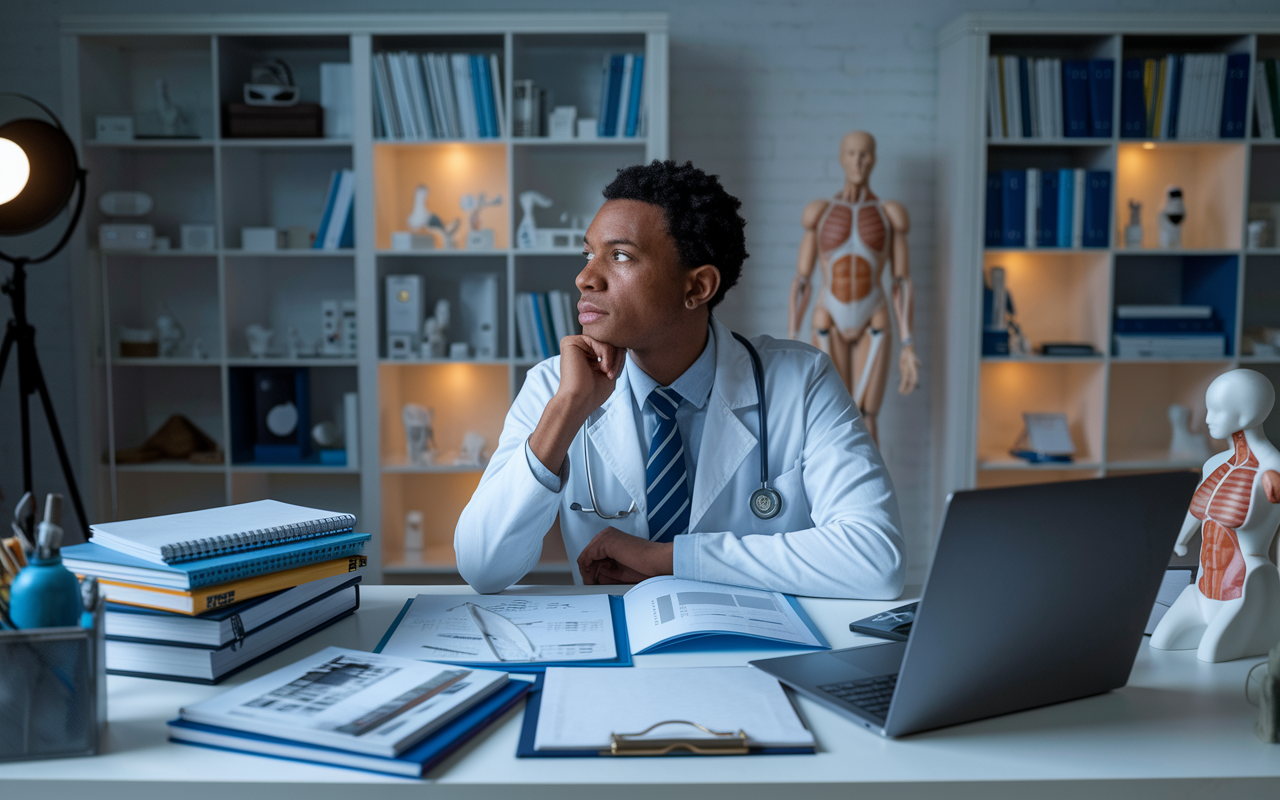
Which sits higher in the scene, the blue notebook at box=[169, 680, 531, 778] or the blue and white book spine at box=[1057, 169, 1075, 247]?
the blue and white book spine at box=[1057, 169, 1075, 247]

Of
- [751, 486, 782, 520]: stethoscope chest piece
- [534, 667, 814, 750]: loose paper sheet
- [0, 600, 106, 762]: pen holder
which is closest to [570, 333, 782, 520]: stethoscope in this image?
[751, 486, 782, 520]: stethoscope chest piece

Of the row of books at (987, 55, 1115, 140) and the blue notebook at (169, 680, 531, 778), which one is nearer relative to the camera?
the blue notebook at (169, 680, 531, 778)

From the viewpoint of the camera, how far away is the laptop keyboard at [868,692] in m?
0.85

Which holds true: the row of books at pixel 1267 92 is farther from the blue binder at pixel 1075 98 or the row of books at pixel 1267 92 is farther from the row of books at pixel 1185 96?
the blue binder at pixel 1075 98

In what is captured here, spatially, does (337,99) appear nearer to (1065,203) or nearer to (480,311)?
(480,311)

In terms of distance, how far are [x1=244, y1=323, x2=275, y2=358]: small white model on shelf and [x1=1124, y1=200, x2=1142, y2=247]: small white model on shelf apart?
3.27 meters

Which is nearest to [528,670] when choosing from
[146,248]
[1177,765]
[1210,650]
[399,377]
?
[1177,765]

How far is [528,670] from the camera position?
0.96 meters

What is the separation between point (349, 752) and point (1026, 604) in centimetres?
59

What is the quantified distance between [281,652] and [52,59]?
3589 mm

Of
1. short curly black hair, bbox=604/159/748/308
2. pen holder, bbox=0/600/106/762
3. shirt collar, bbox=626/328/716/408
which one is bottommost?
pen holder, bbox=0/600/106/762

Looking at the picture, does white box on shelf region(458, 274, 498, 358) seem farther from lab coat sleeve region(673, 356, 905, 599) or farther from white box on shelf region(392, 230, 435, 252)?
lab coat sleeve region(673, 356, 905, 599)

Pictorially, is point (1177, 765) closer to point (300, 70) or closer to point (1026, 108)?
point (1026, 108)

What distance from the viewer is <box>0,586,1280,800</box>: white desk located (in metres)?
0.72
